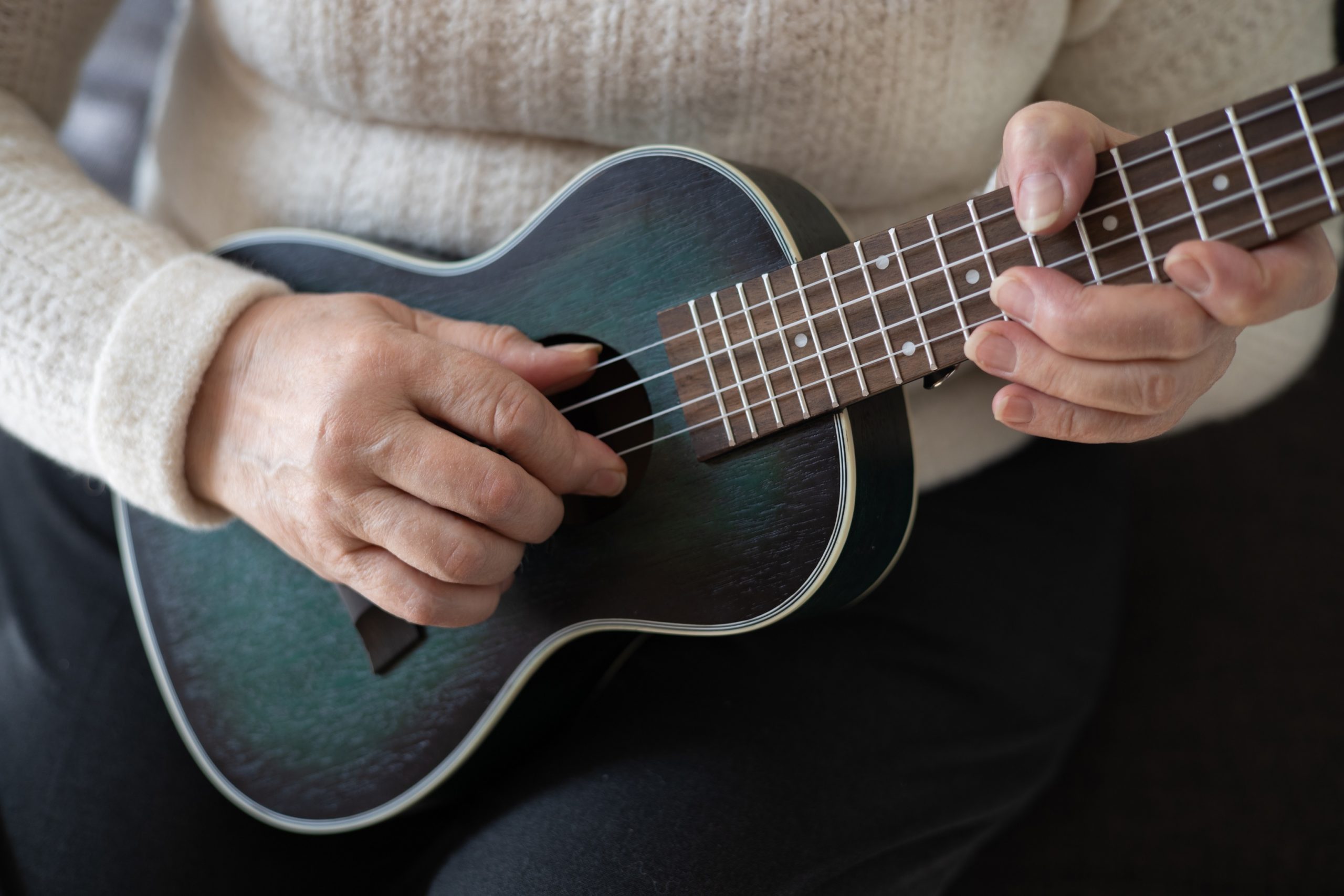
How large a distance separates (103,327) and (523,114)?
1.20 ft

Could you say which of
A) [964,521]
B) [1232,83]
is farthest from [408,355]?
[1232,83]

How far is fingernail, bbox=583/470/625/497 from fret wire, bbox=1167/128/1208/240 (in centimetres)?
38

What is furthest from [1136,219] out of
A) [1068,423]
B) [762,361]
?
[762,361]

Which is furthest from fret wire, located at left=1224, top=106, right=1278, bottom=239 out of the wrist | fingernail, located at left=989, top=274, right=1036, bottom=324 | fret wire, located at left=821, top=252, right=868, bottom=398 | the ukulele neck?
the wrist

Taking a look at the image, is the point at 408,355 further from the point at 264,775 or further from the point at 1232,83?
the point at 1232,83

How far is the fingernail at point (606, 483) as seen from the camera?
0.60 m

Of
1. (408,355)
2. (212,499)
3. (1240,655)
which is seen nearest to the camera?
(408,355)

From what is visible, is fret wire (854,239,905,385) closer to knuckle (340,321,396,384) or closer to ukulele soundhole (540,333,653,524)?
ukulele soundhole (540,333,653,524)

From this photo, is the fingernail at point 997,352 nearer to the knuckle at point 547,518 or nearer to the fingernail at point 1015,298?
the fingernail at point 1015,298

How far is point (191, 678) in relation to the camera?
74cm

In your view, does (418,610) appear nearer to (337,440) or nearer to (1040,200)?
(337,440)

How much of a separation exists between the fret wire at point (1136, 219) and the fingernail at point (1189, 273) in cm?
2

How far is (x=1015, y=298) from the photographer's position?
1.45 ft

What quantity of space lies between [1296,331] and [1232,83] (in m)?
0.25
